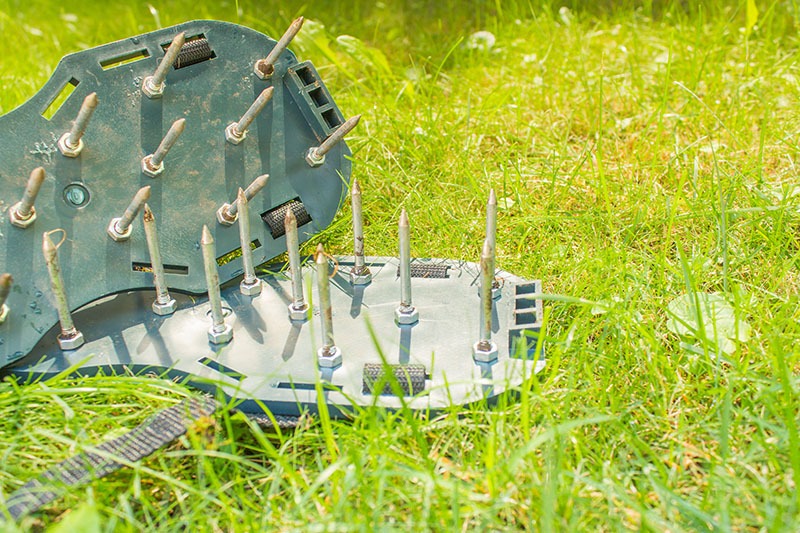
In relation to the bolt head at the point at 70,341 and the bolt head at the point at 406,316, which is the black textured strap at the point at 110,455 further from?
the bolt head at the point at 406,316

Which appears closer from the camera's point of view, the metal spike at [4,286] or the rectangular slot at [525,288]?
the metal spike at [4,286]

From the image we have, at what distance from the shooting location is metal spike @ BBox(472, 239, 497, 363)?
1717mm

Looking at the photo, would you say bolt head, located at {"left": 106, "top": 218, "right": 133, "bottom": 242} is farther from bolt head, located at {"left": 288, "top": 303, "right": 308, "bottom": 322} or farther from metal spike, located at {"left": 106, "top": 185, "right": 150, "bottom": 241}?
bolt head, located at {"left": 288, "top": 303, "right": 308, "bottom": 322}

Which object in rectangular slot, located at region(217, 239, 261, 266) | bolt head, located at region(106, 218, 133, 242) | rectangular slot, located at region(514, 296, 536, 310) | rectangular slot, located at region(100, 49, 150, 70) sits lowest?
rectangular slot, located at region(514, 296, 536, 310)

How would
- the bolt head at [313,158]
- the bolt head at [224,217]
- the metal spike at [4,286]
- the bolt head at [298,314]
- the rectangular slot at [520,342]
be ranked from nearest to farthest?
the metal spike at [4,286] → the rectangular slot at [520,342] → the bolt head at [298,314] → the bolt head at [224,217] → the bolt head at [313,158]

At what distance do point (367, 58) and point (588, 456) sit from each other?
87.4 inches

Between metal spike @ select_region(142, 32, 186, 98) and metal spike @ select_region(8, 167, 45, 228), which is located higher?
metal spike @ select_region(142, 32, 186, 98)

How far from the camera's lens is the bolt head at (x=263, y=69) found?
2210 mm

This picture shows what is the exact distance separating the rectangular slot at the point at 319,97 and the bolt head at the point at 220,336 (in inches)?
28.6

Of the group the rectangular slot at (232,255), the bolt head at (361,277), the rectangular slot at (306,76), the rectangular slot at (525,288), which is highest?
the rectangular slot at (306,76)

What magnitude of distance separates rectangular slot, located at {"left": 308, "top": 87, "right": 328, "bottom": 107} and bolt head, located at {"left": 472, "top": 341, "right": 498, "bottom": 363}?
0.88 meters

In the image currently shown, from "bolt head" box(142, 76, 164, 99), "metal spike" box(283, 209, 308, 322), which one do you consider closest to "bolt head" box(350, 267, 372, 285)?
"metal spike" box(283, 209, 308, 322)

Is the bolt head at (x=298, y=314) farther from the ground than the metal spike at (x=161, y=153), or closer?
closer

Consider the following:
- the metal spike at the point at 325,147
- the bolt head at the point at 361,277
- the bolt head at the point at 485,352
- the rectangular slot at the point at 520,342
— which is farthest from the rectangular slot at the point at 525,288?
the metal spike at the point at 325,147
